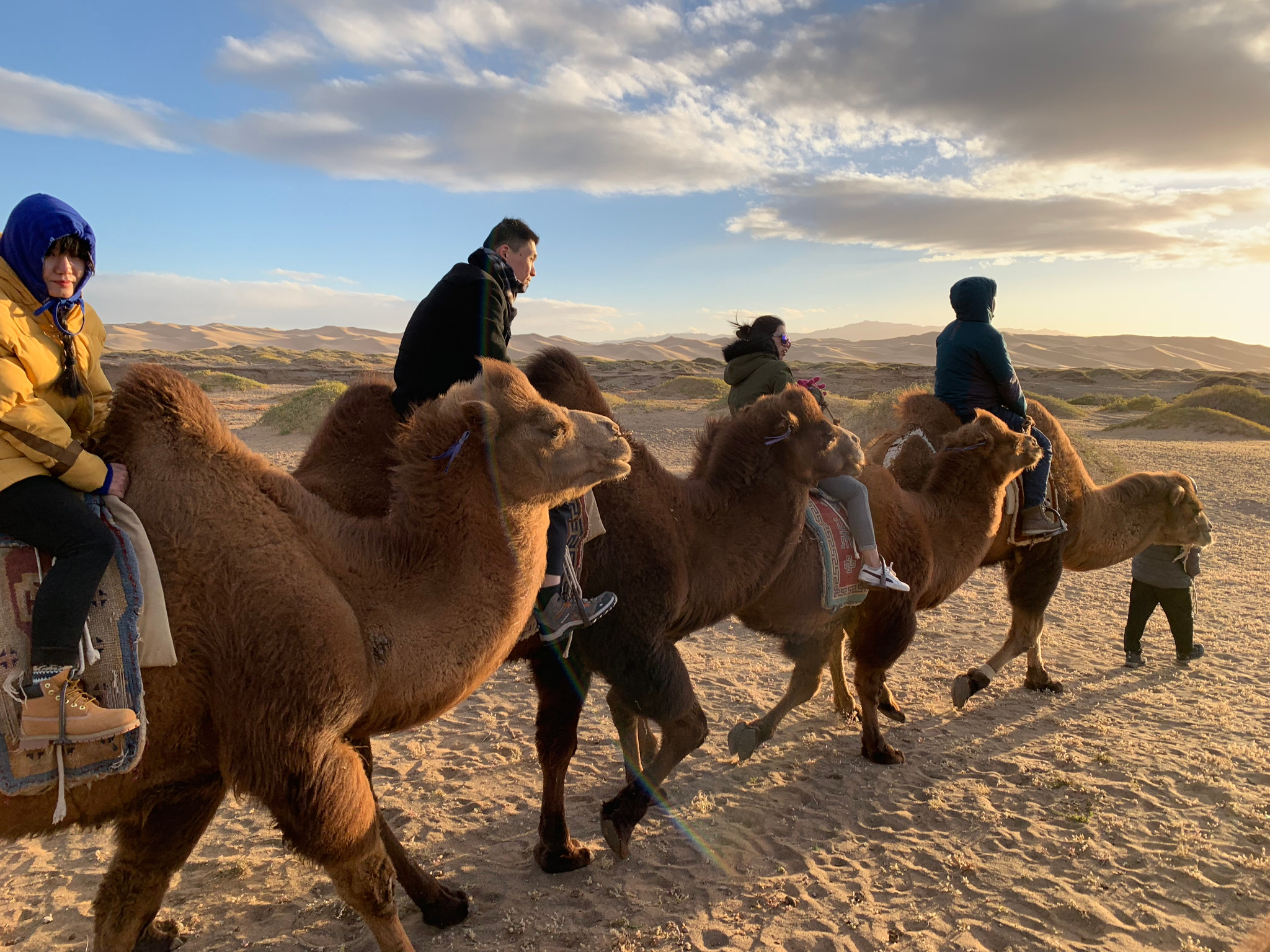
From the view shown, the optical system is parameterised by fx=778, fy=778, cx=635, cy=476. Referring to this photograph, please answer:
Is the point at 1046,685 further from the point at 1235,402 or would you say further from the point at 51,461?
the point at 1235,402

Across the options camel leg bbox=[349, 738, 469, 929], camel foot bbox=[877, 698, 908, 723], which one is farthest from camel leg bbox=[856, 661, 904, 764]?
camel leg bbox=[349, 738, 469, 929]

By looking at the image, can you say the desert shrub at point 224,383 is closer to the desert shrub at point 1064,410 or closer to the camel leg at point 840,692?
the desert shrub at point 1064,410

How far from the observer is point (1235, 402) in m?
25.2

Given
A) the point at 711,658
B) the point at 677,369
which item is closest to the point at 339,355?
the point at 677,369

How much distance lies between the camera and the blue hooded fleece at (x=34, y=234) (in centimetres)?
241

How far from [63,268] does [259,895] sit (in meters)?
2.91

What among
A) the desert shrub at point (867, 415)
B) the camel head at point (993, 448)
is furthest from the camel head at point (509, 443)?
the desert shrub at point (867, 415)

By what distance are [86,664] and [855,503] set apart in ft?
13.0

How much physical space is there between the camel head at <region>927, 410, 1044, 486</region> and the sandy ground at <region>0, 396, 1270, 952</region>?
1812 millimetres

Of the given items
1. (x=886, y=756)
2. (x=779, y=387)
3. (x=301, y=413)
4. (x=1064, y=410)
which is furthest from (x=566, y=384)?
(x=1064, y=410)

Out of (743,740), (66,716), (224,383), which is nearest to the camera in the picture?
(66,716)

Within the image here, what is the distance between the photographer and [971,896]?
361 cm

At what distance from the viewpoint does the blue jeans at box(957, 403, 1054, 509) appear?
5836 mm

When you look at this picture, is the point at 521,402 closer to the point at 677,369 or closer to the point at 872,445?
the point at 872,445
